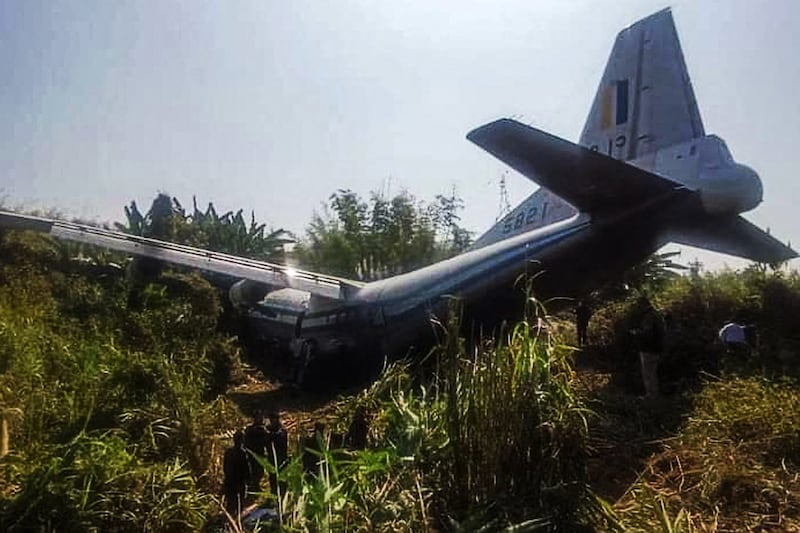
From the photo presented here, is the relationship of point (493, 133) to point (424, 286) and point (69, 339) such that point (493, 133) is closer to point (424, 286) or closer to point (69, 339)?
point (424, 286)

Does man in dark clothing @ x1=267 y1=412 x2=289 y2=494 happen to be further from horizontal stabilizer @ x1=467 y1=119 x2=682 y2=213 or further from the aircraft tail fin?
the aircraft tail fin

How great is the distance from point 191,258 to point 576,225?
773 centimetres

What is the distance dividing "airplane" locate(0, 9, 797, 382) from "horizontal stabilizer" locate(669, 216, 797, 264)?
2 centimetres

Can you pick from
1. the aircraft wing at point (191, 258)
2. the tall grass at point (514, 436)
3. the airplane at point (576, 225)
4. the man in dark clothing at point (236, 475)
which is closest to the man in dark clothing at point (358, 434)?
the man in dark clothing at point (236, 475)

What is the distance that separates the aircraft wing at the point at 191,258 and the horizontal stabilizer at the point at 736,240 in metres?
5.91

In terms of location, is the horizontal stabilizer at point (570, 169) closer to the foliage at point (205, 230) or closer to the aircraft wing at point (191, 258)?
the aircraft wing at point (191, 258)

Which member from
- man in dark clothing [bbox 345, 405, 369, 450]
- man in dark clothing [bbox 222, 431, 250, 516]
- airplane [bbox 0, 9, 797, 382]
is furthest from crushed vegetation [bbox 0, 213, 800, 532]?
airplane [bbox 0, 9, 797, 382]

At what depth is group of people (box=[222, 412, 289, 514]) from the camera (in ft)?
17.4

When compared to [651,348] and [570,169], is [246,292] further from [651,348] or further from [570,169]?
[651,348]

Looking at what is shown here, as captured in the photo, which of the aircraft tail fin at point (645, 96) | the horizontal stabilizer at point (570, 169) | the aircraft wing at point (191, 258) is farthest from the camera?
the aircraft wing at point (191, 258)

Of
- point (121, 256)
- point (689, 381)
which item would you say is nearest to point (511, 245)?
point (689, 381)

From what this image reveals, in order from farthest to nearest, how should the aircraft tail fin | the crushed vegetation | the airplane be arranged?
the aircraft tail fin → the airplane → the crushed vegetation

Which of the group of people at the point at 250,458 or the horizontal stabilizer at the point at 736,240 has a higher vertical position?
the horizontal stabilizer at the point at 736,240

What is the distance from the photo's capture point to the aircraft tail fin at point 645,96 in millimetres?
10195
